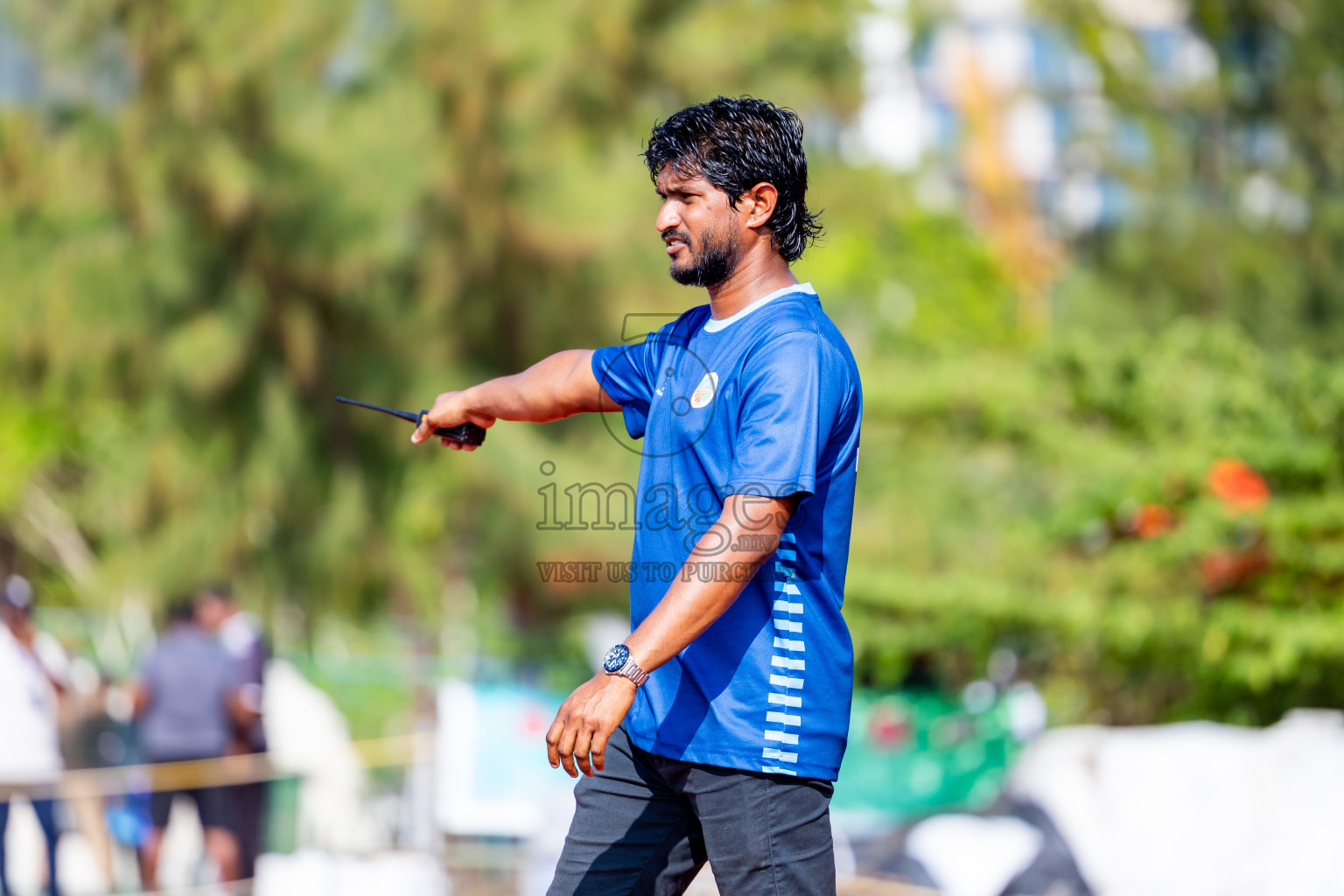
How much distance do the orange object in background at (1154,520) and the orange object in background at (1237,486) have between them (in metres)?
0.33

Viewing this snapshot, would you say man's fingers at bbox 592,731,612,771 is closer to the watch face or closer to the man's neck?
the watch face

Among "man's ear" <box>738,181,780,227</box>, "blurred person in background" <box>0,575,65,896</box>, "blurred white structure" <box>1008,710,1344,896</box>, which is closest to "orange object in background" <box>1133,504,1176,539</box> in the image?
"blurred white structure" <box>1008,710,1344,896</box>

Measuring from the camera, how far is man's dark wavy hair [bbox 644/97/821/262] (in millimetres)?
2281

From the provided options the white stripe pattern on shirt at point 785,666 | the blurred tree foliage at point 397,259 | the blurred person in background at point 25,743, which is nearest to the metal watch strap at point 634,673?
the white stripe pattern on shirt at point 785,666

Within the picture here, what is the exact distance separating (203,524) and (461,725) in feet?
12.2

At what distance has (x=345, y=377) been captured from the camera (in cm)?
1159

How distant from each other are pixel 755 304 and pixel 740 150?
26 cm

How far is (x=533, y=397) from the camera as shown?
8.89ft

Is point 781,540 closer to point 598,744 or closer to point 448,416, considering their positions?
point 598,744

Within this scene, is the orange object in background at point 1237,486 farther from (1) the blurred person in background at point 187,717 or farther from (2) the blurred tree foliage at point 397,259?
(1) the blurred person in background at point 187,717

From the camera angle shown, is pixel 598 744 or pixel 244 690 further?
pixel 244 690

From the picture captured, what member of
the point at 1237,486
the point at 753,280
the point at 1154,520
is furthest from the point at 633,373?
the point at 1154,520

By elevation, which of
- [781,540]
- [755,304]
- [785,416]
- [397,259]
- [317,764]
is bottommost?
[317,764]

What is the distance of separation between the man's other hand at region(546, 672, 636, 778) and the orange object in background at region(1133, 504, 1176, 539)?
18.1ft
